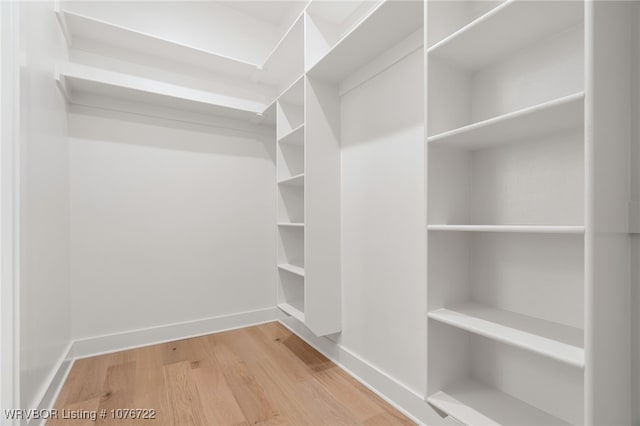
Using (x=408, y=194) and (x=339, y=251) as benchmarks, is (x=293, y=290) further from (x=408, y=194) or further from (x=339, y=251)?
(x=408, y=194)

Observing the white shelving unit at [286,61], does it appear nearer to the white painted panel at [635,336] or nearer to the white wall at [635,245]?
the white wall at [635,245]

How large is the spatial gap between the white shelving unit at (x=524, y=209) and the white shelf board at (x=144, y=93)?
6.06 ft

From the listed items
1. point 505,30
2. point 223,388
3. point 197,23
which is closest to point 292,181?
point 223,388

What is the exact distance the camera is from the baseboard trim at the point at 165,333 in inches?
83.8

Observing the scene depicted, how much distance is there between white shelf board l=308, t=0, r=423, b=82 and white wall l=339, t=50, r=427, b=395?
0.13 meters

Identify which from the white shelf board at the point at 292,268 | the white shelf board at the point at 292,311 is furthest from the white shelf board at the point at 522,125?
the white shelf board at the point at 292,311

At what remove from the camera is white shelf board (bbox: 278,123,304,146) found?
208 centimetres

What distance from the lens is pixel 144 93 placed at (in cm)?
216

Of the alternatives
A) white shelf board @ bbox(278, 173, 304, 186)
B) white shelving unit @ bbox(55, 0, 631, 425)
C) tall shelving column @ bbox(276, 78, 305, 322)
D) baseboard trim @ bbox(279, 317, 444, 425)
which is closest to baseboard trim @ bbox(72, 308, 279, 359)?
tall shelving column @ bbox(276, 78, 305, 322)

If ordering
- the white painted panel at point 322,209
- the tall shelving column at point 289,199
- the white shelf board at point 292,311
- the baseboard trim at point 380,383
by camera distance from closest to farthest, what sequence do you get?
the baseboard trim at point 380,383, the white painted panel at point 322,209, the white shelf board at point 292,311, the tall shelving column at point 289,199

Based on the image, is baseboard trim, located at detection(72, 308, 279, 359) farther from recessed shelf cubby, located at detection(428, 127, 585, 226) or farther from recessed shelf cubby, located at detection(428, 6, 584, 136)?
recessed shelf cubby, located at detection(428, 6, 584, 136)

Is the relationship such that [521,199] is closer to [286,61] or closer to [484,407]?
[484,407]

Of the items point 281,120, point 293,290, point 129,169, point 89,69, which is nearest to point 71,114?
point 89,69

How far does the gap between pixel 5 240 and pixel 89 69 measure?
5.17 feet
